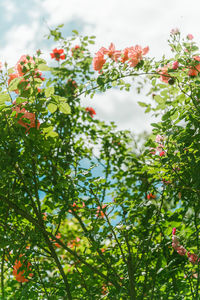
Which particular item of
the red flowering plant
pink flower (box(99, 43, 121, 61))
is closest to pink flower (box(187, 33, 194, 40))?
the red flowering plant

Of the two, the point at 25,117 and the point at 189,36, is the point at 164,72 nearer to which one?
the point at 189,36

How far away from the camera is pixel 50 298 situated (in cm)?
187

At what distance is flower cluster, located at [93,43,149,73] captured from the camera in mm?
2057

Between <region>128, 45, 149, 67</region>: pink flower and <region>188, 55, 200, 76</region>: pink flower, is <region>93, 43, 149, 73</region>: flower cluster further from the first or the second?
<region>188, 55, 200, 76</region>: pink flower

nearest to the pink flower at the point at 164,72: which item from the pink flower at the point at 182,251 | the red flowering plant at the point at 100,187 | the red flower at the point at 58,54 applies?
the red flowering plant at the point at 100,187

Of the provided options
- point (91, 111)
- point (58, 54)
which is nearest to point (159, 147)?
point (91, 111)

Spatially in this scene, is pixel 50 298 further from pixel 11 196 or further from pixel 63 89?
pixel 63 89

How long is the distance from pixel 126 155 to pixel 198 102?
171 cm

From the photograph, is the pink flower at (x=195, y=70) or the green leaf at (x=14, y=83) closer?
the green leaf at (x=14, y=83)

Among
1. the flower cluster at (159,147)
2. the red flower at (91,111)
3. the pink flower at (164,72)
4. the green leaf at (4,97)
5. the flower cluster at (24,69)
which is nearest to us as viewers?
the green leaf at (4,97)

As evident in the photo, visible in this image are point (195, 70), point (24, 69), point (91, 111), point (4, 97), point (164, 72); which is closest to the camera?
point (4, 97)

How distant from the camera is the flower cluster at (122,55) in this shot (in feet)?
6.75

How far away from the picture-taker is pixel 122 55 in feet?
6.79

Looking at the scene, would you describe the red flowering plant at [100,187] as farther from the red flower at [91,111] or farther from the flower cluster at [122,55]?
the red flower at [91,111]
